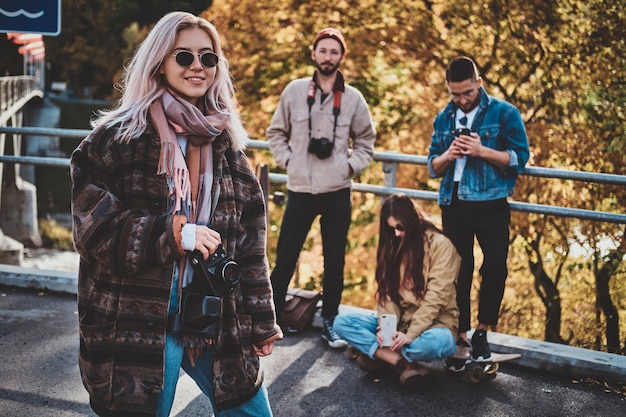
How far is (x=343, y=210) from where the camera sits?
5.32 meters

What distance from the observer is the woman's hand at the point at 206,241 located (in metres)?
2.32

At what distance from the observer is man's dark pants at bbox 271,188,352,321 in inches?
209

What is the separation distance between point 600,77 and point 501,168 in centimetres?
493

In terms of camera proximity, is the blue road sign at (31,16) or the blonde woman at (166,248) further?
the blue road sign at (31,16)

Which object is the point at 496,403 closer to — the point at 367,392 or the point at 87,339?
the point at 367,392

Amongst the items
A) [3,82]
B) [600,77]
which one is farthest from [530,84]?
[3,82]

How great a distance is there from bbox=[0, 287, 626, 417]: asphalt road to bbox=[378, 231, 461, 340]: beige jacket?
323 millimetres

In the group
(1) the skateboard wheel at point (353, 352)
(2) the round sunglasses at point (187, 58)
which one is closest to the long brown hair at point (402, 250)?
(1) the skateboard wheel at point (353, 352)

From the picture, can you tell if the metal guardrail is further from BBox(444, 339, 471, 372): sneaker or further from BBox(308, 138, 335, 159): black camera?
BBox(444, 339, 471, 372): sneaker

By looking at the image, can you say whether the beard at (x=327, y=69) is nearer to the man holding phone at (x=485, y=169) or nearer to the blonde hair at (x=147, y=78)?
the man holding phone at (x=485, y=169)

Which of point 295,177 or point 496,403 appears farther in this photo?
point 295,177

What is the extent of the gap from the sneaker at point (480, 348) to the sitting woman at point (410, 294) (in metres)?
0.14

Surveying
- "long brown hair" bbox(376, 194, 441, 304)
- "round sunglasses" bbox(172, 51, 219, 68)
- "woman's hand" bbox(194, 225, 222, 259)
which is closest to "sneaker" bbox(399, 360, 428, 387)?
"long brown hair" bbox(376, 194, 441, 304)

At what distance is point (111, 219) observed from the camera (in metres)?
2.31
